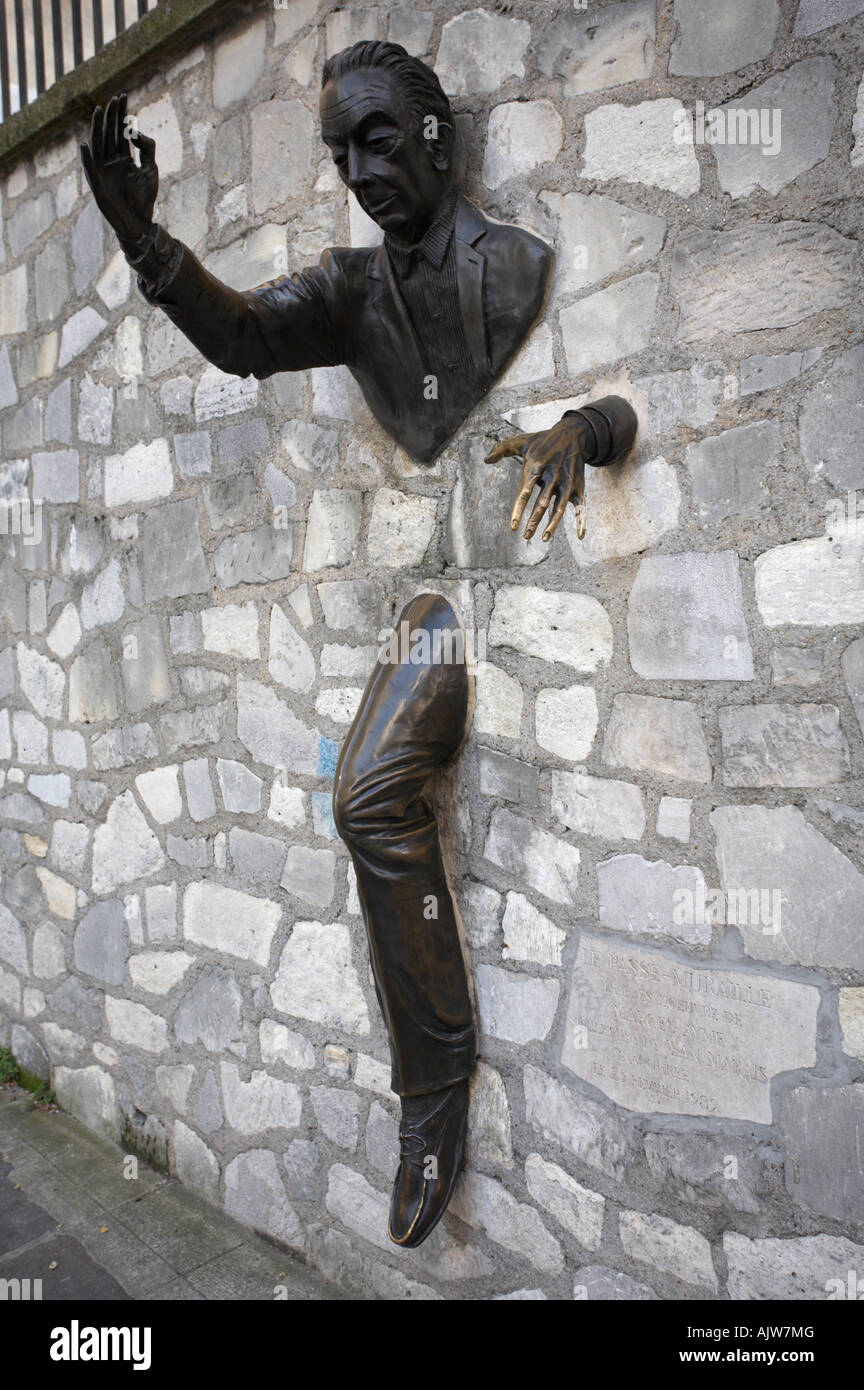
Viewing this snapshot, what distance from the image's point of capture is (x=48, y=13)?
134 inches

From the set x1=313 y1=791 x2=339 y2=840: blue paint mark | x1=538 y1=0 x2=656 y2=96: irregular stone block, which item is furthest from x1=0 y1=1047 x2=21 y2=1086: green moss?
x1=538 y1=0 x2=656 y2=96: irregular stone block

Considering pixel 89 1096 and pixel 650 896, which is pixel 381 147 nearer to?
pixel 650 896

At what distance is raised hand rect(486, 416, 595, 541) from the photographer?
1608 millimetres

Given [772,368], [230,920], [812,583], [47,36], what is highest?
[47,36]

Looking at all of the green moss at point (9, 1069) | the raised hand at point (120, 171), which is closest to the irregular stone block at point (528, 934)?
the raised hand at point (120, 171)

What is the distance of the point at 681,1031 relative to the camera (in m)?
1.86

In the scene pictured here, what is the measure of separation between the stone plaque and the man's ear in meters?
1.51

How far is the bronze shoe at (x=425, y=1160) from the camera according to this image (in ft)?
6.95

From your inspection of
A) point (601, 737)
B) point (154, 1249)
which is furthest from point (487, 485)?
point (154, 1249)

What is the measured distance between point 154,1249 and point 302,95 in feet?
9.58

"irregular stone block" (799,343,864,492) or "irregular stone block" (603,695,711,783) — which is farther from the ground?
"irregular stone block" (799,343,864,492)

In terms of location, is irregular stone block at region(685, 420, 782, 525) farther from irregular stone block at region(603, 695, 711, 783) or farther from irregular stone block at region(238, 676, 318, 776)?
irregular stone block at region(238, 676, 318, 776)

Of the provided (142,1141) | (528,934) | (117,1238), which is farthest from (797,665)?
(142,1141)

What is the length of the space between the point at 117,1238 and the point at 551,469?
2386 mm
